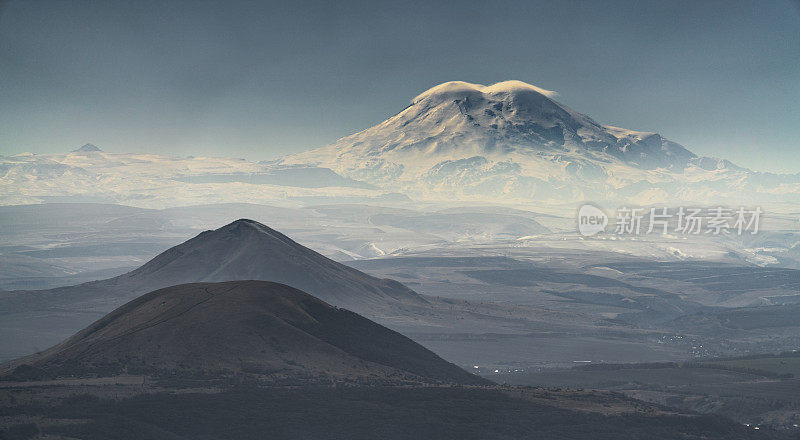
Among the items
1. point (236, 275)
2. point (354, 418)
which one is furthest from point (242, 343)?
point (236, 275)

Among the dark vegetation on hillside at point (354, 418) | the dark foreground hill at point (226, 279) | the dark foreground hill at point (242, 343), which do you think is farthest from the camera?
the dark foreground hill at point (226, 279)

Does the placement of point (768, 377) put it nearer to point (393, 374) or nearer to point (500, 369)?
point (500, 369)

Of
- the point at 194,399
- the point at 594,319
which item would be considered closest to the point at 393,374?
the point at 194,399

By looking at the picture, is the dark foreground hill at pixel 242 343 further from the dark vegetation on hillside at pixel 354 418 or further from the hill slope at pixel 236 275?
the hill slope at pixel 236 275

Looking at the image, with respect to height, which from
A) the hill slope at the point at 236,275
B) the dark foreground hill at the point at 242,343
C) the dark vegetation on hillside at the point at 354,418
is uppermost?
the hill slope at the point at 236,275

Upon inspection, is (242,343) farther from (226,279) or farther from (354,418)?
(226,279)

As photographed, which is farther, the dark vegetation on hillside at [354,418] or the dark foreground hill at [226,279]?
the dark foreground hill at [226,279]

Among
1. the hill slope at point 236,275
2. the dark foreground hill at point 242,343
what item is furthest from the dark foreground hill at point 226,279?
the dark foreground hill at point 242,343

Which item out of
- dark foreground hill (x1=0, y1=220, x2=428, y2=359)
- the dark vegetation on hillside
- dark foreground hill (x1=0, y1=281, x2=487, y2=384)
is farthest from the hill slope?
the dark vegetation on hillside

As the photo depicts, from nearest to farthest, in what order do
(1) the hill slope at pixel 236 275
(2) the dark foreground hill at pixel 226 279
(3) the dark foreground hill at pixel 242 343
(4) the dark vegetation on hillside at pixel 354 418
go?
(4) the dark vegetation on hillside at pixel 354 418, (3) the dark foreground hill at pixel 242 343, (2) the dark foreground hill at pixel 226 279, (1) the hill slope at pixel 236 275

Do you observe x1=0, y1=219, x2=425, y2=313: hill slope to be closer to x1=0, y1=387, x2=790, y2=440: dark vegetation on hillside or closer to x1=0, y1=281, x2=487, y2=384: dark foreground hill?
x1=0, y1=281, x2=487, y2=384: dark foreground hill
